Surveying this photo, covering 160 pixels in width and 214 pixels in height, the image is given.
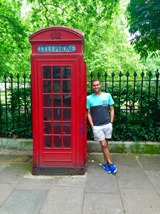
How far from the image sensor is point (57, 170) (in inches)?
179

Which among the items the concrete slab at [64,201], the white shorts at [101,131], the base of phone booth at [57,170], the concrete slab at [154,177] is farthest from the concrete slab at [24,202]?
the concrete slab at [154,177]

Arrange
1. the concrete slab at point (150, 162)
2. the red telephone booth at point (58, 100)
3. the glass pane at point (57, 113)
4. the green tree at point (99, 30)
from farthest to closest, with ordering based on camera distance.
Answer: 1. the green tree at point (99, 30)
2. the concrete slab at point (150, 162)
3. the glass pane at point (57, 113)
4. the red telephone booth at point (58, 100)

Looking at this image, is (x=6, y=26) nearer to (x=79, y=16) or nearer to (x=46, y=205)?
(x=79, y=16)

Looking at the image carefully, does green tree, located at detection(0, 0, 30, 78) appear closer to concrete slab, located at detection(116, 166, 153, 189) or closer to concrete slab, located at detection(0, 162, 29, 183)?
concrete slab, located at detection(0, 162, 29, 183)

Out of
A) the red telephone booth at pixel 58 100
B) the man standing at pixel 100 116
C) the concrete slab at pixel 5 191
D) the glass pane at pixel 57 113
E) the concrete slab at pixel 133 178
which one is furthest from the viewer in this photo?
the man standing at pixel 100 116

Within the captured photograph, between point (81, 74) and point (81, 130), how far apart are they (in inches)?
42.9

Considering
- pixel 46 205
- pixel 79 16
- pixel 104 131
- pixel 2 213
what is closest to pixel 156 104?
pixel 104 131

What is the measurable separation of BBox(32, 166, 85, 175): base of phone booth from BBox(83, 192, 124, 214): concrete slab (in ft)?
2.65

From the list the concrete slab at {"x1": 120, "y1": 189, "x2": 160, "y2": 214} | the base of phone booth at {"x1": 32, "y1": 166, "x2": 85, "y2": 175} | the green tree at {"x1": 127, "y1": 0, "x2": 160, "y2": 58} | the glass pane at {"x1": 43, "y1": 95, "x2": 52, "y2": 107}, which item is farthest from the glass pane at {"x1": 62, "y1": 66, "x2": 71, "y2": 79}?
the green tree at {"x1": 127, "y1": 0, "x2": 160, "y2": 58}

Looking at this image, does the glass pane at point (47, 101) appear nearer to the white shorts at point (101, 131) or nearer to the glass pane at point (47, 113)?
the glass pane at point (47, 113)

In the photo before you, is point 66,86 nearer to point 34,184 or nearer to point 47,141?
point 47,141

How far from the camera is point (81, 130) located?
4.53m

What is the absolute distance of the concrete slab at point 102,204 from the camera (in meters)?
3.28

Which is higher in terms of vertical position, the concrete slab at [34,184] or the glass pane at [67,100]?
the glass pane at [67,100]
